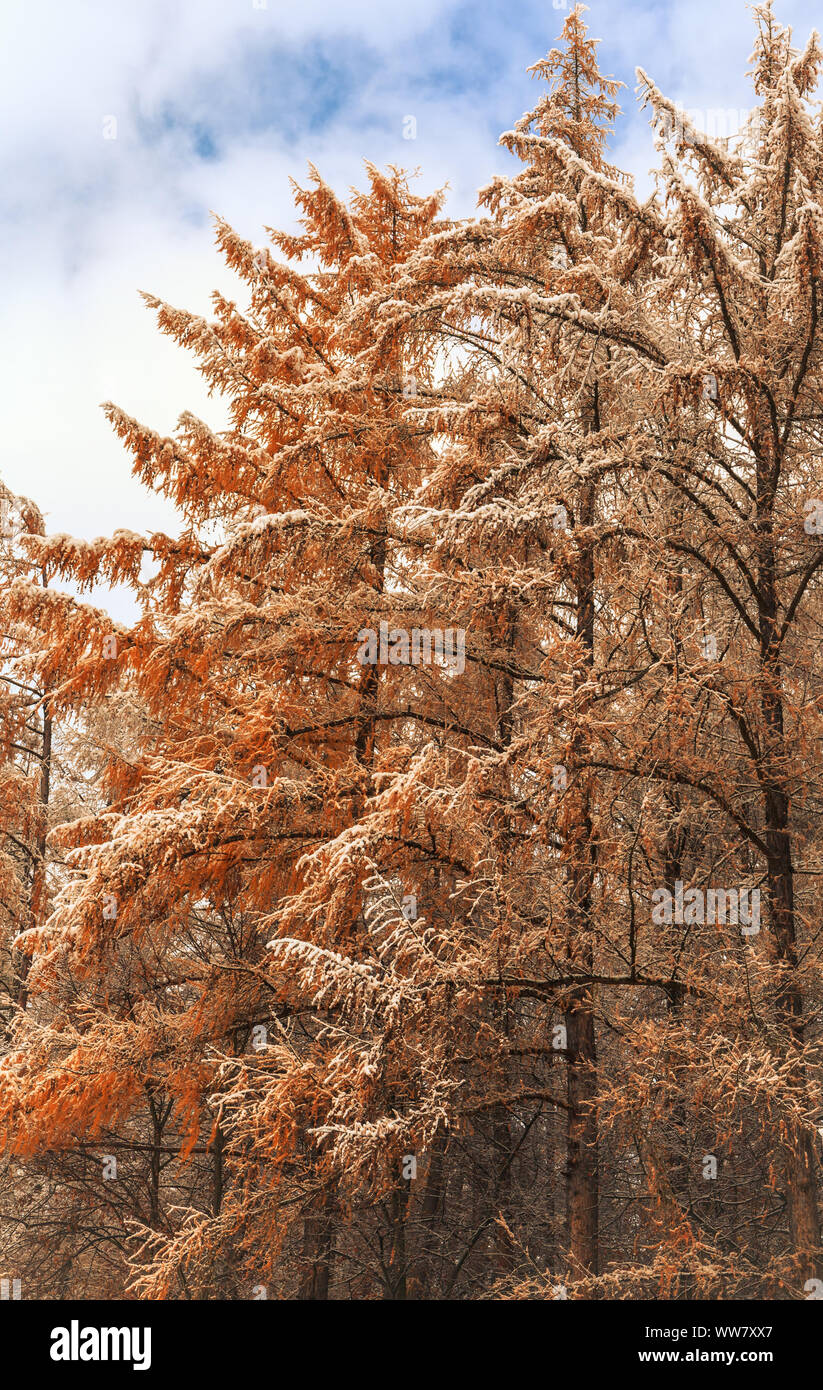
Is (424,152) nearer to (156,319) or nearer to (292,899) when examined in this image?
(156,319)

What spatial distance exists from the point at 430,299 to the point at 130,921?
16.7 feet

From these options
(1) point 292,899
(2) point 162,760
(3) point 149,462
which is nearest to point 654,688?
(1) point 292,899

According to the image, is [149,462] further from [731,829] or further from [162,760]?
[731,829]

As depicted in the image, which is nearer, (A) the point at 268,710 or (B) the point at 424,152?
(A) the point at 268,710

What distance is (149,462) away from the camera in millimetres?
9625

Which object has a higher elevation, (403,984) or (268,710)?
(268,710)

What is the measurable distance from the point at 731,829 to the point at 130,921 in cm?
542

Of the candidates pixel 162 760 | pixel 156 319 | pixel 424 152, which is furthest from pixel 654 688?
pixel 424 152
